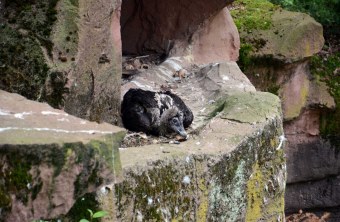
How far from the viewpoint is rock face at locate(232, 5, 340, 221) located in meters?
7.00

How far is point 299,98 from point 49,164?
5258 mm

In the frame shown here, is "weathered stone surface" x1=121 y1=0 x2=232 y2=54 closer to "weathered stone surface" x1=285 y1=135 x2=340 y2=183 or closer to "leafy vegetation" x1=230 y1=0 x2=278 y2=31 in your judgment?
"leafy vegetation" x1=230 y1=0 x2=278 y2=31

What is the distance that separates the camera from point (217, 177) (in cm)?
362

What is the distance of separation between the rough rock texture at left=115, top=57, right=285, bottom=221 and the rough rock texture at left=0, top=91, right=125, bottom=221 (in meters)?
0.52

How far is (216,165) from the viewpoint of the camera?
3.57 meters

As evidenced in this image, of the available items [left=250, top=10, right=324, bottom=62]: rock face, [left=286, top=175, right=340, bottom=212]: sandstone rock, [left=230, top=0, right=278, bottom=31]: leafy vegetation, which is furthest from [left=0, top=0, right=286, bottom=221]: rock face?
[left=286, top=175, right=340, bottom=212]: sandstone rock

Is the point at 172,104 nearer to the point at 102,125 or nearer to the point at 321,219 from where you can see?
the point at 102,125

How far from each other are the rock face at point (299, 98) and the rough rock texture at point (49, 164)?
4.59 m

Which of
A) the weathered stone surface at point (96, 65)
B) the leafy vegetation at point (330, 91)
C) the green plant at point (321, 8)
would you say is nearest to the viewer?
the weathered stone surface at point (96, 65)

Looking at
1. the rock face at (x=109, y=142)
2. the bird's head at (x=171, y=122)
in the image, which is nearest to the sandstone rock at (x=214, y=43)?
the rock face at (x=109, y=142)

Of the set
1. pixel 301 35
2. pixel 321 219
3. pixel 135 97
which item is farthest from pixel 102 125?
pixel 321 219

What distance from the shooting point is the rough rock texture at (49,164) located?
237cm

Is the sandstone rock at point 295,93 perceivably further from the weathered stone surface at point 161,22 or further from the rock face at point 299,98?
the weathered stone surface at point 161,22

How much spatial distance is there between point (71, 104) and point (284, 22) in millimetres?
3956
